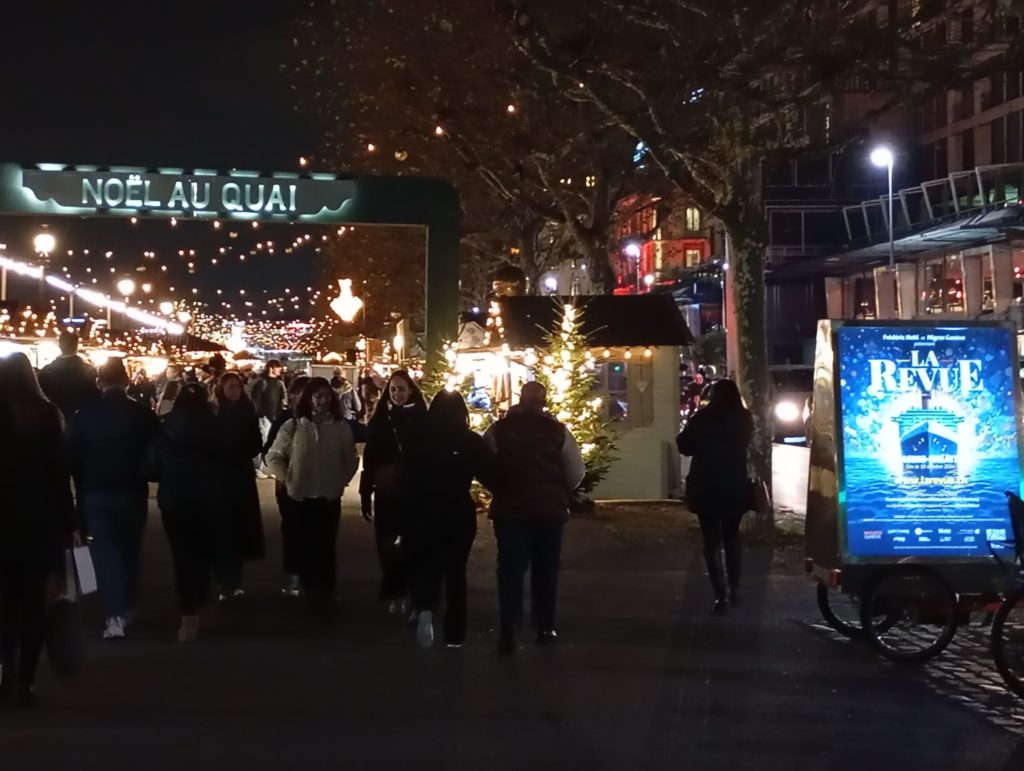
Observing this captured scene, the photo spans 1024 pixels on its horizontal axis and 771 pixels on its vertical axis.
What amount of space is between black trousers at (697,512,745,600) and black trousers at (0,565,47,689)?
523 centimetres

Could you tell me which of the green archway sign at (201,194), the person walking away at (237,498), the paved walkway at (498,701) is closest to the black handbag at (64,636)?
the paved walkway at (498,701)

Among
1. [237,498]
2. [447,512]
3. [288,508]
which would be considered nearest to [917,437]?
[447,512]

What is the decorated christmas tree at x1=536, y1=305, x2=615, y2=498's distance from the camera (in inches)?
747

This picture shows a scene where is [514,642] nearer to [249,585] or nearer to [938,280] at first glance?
[249,585]

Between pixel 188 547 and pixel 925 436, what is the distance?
16.0ft

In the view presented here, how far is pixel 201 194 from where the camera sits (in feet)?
65.0

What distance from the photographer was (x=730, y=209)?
17.1m

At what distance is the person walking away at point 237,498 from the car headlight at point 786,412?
90.0 ft

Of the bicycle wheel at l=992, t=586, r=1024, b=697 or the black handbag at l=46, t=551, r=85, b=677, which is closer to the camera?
the black handbag at l=46, t=551, r=85, b=677

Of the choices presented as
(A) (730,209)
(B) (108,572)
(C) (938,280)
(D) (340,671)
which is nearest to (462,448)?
(D) (340,671)

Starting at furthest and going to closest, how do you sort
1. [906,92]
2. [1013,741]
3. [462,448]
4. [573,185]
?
[573,185] → [906,92] → [462,448] → [1013,741]

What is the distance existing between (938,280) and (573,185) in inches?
1196

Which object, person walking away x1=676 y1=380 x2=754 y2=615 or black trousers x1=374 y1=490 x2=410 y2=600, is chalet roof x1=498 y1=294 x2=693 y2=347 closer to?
person walking away x1=676 y1=380 x2=754 y2=615

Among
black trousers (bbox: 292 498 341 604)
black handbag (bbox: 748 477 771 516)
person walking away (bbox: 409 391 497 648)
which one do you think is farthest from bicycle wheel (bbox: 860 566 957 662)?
black trousers (bbox: 292 498 341 604)
